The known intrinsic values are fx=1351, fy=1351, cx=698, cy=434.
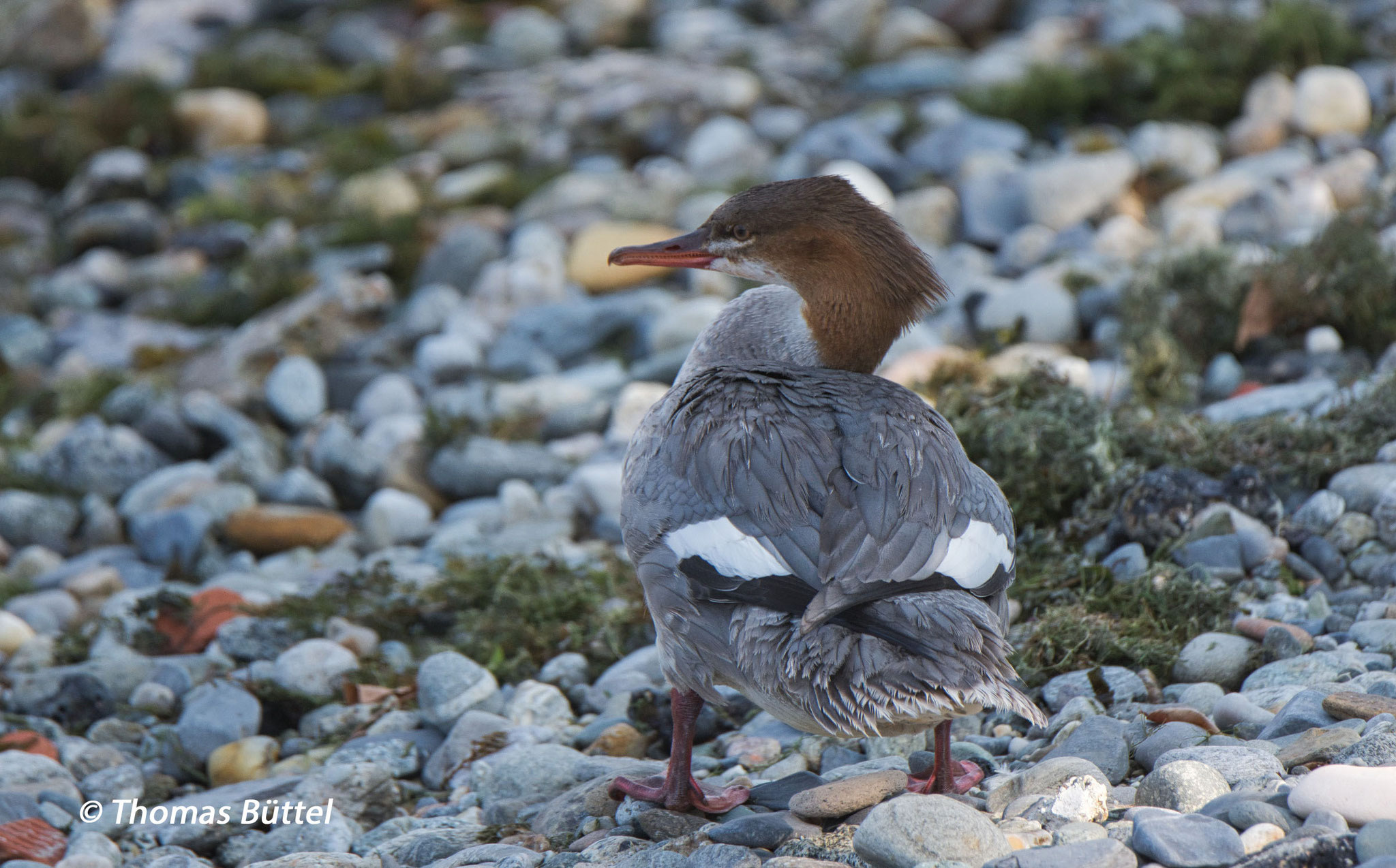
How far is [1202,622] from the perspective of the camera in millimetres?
4137

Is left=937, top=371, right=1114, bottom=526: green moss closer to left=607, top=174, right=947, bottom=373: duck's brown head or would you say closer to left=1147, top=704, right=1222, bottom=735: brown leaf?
left=607, top=174, right=947, bottom=373: duck's brown head

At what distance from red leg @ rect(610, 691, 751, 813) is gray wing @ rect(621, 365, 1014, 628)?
47 centimetres

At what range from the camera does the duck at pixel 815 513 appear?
2832 millimetres

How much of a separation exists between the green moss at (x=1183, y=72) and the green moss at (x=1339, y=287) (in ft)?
9.45

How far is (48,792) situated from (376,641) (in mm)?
1296

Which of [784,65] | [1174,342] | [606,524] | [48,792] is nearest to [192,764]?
[48,792]

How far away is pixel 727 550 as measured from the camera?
122 inches

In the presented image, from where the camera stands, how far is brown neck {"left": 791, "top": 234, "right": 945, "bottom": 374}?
3.87 m

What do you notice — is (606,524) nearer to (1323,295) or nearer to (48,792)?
(48,792)

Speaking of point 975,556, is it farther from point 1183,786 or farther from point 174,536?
point 174,536

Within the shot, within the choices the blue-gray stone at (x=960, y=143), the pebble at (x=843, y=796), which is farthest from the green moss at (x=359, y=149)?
the pebble at (x=843, y=796)

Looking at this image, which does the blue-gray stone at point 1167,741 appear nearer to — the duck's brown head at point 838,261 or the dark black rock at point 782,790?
the dark black rock at point 782,790

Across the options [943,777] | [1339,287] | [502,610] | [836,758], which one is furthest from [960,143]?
[943,777]

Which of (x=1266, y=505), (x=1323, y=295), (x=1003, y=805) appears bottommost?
(x=1003, y=805)
